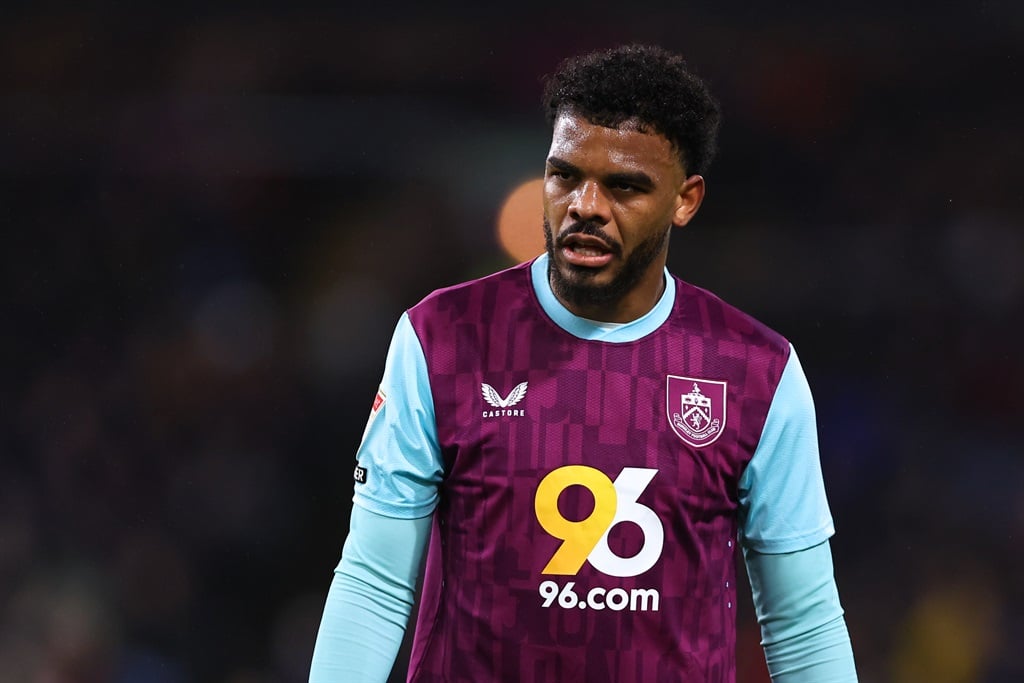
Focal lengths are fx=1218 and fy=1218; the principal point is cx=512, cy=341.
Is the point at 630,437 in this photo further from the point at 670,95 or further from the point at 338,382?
the point at 338,382

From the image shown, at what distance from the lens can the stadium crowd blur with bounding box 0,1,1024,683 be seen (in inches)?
181

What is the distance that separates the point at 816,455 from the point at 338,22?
10.8ft

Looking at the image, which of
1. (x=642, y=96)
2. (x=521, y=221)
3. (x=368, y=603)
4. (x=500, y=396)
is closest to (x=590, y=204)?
(x=642, y=96)

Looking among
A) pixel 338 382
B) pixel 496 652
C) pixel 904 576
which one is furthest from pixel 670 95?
pixel 904 576

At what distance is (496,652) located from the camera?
72.1 inches

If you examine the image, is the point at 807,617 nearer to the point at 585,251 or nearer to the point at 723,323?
the point at 723,323

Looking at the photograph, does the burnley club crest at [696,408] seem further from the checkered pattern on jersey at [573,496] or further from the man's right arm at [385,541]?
the man's right arm at [385,541]

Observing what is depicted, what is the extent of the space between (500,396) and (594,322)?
199 mm

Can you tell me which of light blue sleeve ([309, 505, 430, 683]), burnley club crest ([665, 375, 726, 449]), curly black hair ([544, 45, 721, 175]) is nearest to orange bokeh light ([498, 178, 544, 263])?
curly black hair ([544, 45, 721, 175])

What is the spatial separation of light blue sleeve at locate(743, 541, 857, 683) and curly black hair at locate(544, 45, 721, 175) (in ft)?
2.15

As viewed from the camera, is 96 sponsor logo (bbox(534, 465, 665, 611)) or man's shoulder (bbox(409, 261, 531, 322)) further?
man's shoulder (bbox(409, 261, 531, 322))

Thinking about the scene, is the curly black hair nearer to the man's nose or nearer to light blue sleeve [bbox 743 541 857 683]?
the man's nose

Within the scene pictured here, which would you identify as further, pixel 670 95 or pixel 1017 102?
pixel 1017 102

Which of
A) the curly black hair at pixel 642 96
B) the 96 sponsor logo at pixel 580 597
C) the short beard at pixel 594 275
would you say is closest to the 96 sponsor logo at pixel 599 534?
the 96 sponsor logo at pixel 580 597
